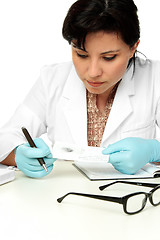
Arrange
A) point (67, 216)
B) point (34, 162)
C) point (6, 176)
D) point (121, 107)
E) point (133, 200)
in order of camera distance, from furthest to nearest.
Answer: point (121, 107), point (34, 162), point (6, 176), point (133, 200), point (67, 216)

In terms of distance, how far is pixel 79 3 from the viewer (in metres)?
1.28

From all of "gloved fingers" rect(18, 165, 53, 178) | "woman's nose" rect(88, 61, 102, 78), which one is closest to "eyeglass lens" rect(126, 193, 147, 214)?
"gloved fingers" rect(18, 165, 53, 178)

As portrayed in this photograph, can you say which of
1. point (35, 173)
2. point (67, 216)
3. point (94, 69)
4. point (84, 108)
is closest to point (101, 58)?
point (94, 69)

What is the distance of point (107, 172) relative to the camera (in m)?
1.22

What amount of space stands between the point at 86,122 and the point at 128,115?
22 centimetres

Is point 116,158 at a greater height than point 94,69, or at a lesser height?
lesser

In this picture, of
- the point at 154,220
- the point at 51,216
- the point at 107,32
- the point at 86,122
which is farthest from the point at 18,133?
the point at 154,220

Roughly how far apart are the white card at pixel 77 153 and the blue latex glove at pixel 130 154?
0.14 feet

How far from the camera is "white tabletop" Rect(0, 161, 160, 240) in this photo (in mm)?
699

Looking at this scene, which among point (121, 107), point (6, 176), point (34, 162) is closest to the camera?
point (6, 176)

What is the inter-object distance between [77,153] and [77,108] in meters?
0.51

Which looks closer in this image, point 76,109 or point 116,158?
point 116,158

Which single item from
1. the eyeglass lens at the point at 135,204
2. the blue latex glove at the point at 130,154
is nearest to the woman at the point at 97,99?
the blue latex glove at the point at 130,154

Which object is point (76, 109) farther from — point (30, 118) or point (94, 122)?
point (30, 118)
